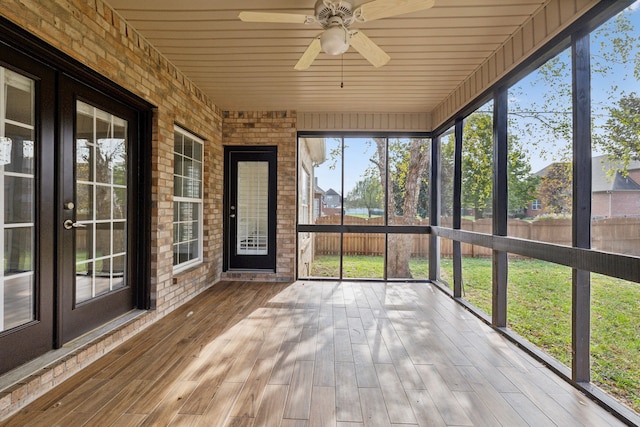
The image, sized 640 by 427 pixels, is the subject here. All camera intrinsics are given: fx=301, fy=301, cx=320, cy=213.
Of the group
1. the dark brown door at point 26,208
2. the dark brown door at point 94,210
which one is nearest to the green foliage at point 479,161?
the dark brown door at point 94,210

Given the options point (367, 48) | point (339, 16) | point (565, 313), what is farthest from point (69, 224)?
point (565, 313)

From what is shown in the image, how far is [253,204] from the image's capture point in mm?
4980

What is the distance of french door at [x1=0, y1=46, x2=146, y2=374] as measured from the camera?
1.83m

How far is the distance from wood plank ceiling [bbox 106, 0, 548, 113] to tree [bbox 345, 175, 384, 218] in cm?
180

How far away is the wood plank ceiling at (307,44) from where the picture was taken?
2369mm

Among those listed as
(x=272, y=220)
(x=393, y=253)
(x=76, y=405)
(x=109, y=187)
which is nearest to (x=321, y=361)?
(x=76, y=405)

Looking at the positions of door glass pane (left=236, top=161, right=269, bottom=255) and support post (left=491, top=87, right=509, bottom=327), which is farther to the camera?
door glass pane (left=236, top=161, right=269, bottom=255)

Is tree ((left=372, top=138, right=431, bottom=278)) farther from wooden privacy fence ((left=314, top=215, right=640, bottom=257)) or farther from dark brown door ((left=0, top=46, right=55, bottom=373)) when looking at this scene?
dark brown door ((left=0, top=46, right=55, bottom=373))

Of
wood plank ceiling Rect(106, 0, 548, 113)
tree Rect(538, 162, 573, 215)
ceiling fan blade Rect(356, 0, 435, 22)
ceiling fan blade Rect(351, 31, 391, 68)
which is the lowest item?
tree Rect(538, 162, 573, 215)

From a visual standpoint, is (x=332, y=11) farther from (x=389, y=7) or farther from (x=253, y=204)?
(x=253, y=204)

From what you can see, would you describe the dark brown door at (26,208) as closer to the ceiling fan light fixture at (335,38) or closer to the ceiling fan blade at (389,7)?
the ceiling fan light fixture at (335,38)

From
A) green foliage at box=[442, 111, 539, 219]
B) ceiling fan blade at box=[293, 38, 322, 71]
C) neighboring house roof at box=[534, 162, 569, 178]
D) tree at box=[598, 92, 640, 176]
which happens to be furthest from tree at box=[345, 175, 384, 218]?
tree at box=[598, 92, 640, 176]

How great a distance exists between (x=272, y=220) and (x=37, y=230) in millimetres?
3144

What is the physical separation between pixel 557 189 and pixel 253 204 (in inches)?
155
